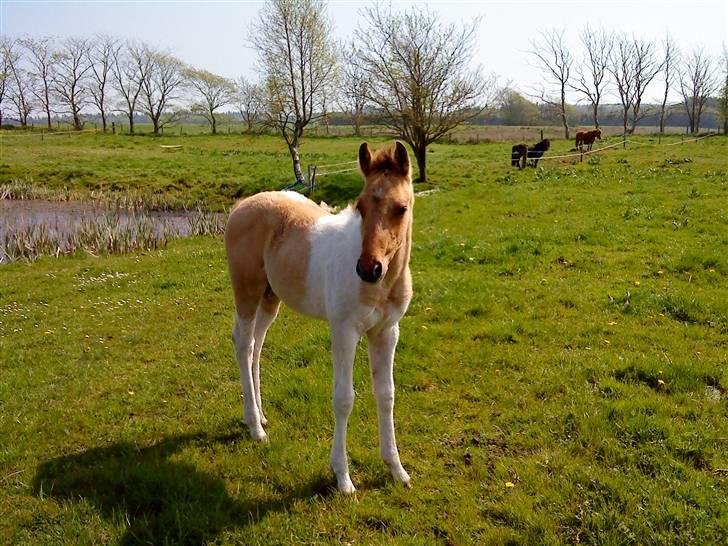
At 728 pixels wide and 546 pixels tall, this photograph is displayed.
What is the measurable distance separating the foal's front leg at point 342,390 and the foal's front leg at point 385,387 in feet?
0.91

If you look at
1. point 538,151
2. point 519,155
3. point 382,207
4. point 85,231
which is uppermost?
point 538,151

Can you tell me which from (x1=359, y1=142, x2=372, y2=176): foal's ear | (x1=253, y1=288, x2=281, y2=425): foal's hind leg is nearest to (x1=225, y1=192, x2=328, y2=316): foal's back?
(x1=253, y1=288, x2=281, y2=425): foal's hind leg

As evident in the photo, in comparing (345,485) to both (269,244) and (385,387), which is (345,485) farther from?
(269,244)

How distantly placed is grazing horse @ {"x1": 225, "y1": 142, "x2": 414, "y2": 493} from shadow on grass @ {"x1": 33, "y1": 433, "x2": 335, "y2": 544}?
649mm

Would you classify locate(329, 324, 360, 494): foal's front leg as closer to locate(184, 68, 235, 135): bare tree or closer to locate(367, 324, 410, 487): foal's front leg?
locate(367, 324, 410, 487): foal's front leg

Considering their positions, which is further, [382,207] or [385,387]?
[385,387]

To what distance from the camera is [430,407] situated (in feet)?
16.5

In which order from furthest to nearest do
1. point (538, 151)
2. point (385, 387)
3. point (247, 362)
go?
point (538, 151) → point (247, 362) → point (385, 387)

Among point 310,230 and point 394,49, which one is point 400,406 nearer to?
point 310,230

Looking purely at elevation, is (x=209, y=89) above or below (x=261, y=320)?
above

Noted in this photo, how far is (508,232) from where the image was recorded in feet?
37.1

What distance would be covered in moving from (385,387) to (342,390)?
0.38 m

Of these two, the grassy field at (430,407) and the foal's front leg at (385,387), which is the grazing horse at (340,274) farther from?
the grassy field at (430,407)

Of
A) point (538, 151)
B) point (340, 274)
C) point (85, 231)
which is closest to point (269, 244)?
point (340, 274)
